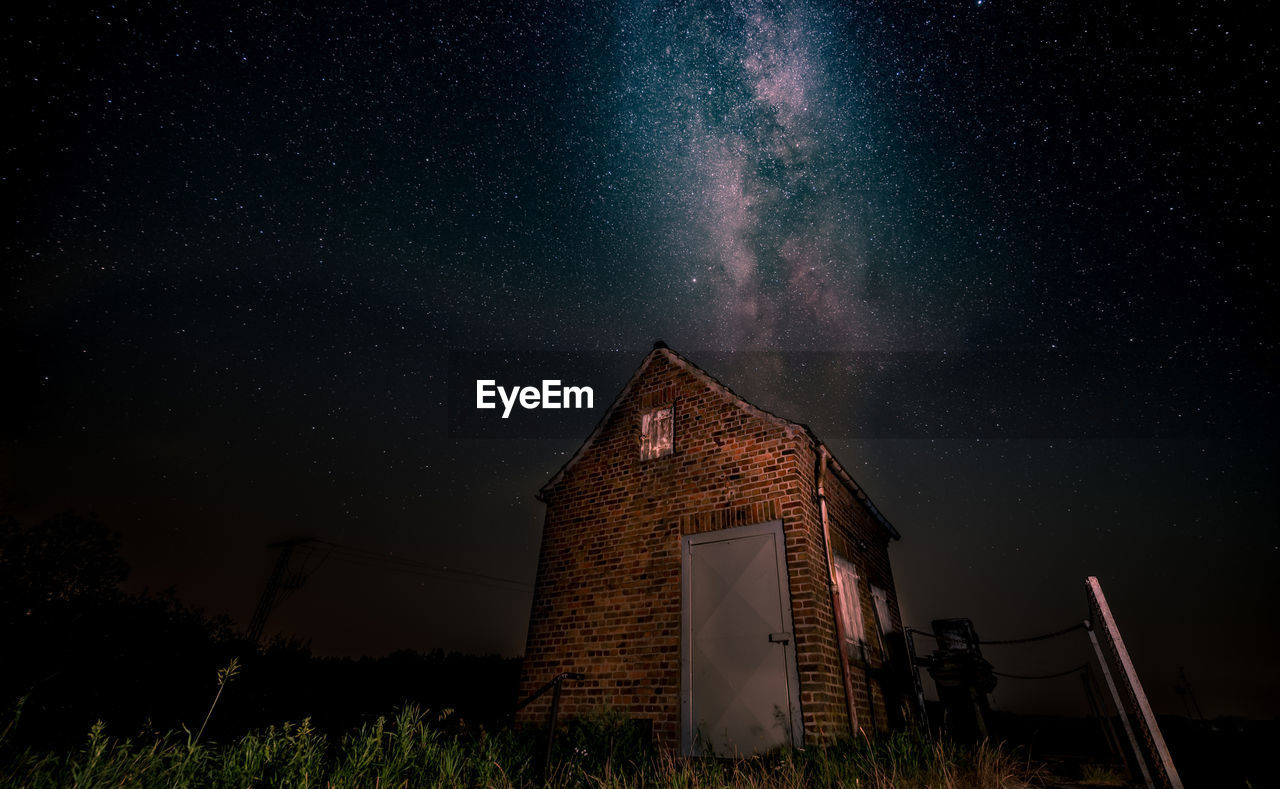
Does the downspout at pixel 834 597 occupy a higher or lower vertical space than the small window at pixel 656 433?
lower

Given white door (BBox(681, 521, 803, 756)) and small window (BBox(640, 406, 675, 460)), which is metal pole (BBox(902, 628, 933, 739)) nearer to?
white door (BBox(681, 521, 803, 756))

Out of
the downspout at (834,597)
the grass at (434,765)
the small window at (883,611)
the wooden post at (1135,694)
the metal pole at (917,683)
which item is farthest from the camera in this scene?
the small window at (883,611)

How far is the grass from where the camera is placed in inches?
136

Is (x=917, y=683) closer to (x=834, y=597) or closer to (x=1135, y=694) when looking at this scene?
(x=834, y=597)

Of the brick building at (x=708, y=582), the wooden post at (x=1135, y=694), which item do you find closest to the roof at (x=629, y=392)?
the brick building at (x=708, y=582)

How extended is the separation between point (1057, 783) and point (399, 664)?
2255cm

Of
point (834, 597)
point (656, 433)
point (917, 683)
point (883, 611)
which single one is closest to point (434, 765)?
point (834, 597)

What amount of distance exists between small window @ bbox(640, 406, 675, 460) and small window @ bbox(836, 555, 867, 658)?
325 centimetres

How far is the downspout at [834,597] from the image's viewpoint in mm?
6558

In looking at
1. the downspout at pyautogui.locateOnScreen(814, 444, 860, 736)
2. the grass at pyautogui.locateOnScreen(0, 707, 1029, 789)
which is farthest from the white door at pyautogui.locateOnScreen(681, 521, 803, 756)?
the downspout at pyautogui.locateOnScreen(814, 444, 860, 736)

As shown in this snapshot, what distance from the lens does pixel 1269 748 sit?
66.1 feet

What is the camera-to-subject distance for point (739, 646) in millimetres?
6812

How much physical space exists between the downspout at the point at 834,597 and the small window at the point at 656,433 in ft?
7.98

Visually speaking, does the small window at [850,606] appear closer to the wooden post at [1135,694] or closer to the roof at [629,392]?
the roof at [629,392]
